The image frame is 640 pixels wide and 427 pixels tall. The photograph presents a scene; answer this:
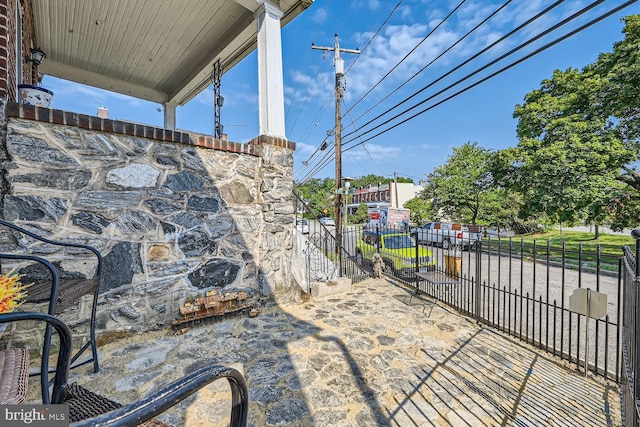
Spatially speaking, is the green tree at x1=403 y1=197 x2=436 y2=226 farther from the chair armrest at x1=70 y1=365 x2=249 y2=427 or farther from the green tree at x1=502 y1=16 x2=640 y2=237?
the chair armrest at x1=70 y1=365 x2=249 y2=427

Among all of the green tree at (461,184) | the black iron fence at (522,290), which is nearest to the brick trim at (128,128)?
the black iron fence at (522,290)

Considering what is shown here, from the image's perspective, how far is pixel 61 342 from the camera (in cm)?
85

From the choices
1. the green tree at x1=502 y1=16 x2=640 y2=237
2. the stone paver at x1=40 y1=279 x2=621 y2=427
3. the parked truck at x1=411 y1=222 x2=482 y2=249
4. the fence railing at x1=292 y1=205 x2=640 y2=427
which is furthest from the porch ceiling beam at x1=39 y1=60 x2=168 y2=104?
the green tree at x1=502 y1=16 x2=640 y2=237

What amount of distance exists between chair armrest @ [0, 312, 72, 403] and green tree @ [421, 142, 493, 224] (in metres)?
16.8

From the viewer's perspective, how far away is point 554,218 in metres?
9.45

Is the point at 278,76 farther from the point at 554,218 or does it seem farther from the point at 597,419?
the point at 554,218

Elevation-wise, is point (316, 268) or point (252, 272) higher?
point (252, 272)

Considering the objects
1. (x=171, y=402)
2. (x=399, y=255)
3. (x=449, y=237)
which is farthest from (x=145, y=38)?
(x=399, y=255)

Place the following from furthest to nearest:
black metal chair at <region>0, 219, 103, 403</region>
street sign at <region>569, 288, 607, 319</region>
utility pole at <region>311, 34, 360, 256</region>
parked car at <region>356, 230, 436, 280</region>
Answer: utility pole at <region>311, 34, 360, 256</region> < parked car at <region>356, 230, 436, 280</region> < street sign at <region>569, 288, 607, 319</region> < black metal chair at <region>0, 219, 103, 403</region>

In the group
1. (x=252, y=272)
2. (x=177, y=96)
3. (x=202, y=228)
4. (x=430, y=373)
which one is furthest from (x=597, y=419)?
(x=177, y=96)

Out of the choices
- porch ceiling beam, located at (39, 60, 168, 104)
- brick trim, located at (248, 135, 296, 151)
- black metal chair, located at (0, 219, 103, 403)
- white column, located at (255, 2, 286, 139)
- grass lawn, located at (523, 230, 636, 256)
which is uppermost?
porch ceiling beam, located at (39, 60, 168, 104)

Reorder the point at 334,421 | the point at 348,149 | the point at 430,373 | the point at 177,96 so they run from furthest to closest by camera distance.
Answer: the point at 348,149
the point at 177,96
the point at 430,373
the point at 334,421

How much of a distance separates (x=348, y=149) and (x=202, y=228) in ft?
28.7

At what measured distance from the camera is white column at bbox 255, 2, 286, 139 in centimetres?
340
